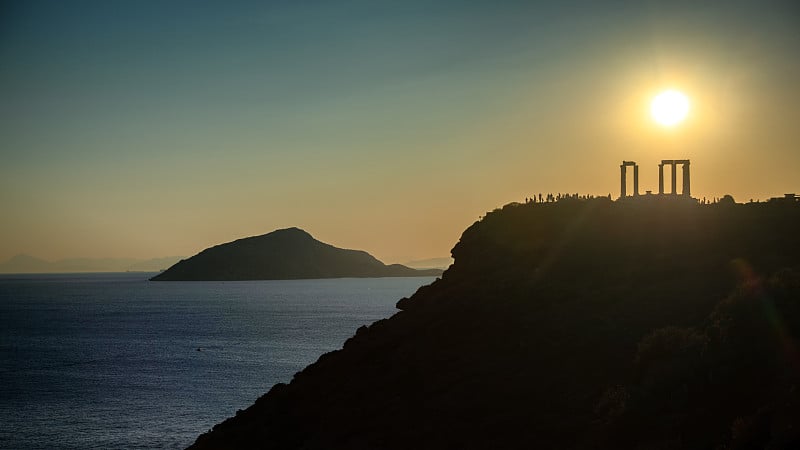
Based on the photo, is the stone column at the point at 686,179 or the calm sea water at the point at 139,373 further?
the calm sea water at the point at 139,373

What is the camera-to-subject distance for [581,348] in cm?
2814

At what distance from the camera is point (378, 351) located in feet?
121

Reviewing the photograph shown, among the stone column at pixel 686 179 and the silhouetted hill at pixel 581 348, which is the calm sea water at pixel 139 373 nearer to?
the silhouetted hill at pixel 581 348

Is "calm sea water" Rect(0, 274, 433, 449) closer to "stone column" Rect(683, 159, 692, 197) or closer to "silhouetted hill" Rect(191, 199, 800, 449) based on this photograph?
"silhouetted hill" Rect(191, 199, 800, 449)

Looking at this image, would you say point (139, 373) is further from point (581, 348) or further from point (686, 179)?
point (581, 348)

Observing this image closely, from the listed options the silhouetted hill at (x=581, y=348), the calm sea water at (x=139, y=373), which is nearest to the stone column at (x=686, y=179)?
the silhouetted hill at (x=581, y=348)

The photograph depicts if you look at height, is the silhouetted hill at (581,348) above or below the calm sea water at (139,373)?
above

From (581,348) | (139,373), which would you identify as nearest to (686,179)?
(581,348)

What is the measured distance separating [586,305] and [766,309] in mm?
9626

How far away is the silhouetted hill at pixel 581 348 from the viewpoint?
20859 mm

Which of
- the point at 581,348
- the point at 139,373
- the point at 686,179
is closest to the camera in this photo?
the point at 581,348

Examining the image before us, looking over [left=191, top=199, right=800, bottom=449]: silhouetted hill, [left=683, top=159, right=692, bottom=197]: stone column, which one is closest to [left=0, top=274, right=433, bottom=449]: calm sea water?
[left=191, top=199, right=800, bottom=449]: silhouetted hill

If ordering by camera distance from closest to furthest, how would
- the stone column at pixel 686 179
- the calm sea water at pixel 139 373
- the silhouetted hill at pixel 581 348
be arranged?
the silhouetted hill at pixel 581 348
the stone column at pixel 686 179
the calm sea water at pixel 139 373

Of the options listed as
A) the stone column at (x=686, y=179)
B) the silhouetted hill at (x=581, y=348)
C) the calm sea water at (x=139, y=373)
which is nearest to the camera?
the silhouetted hill at (x=581, y=348)
